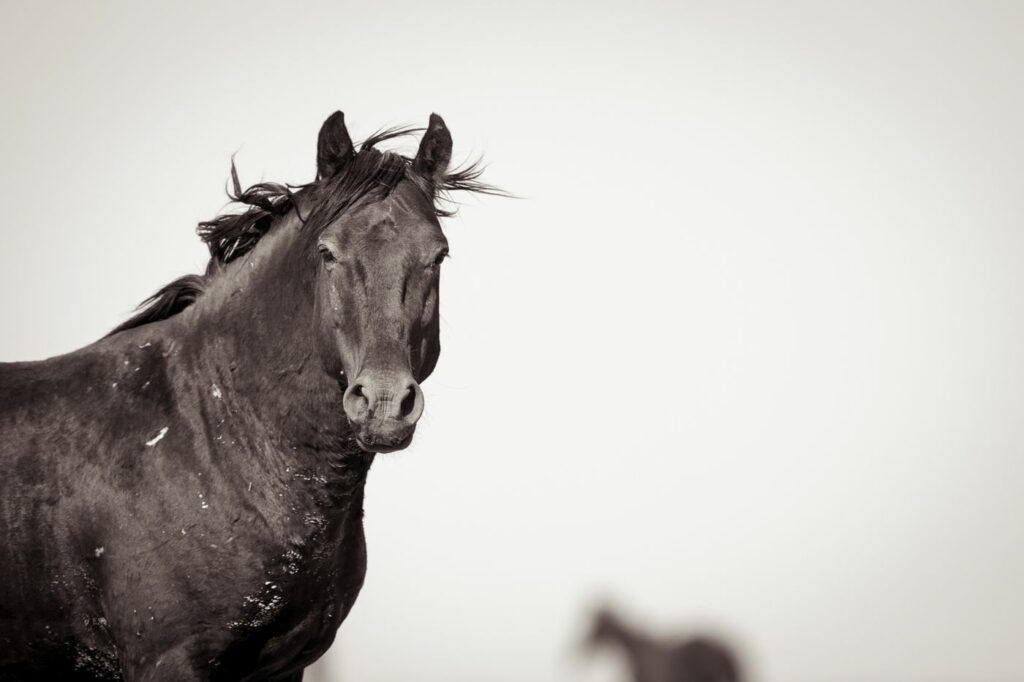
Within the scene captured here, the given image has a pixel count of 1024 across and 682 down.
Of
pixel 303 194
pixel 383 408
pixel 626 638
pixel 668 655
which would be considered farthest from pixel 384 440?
pixel 626 638

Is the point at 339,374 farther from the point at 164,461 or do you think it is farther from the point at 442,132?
the point at 442,132

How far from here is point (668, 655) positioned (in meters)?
8.48

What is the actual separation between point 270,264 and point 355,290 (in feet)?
1.78

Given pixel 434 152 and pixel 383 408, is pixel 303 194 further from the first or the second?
pixel 383 408

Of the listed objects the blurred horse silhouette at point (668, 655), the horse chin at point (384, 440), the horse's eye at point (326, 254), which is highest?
the horse's eye at point (326, 254)

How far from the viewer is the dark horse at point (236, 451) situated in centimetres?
327

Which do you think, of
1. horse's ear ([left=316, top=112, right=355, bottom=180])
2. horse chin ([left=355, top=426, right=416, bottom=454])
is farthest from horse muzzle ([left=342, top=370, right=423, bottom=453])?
horse's ear ([left=316, top=112, right=355, bottom=180])

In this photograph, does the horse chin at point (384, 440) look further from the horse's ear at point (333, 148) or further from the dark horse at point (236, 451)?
the horse's ear at point (333, 148)

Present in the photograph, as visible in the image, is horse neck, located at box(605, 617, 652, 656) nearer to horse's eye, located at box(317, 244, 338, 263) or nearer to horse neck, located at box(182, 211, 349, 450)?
horse neck, located at box(182, 211, 349, 450)

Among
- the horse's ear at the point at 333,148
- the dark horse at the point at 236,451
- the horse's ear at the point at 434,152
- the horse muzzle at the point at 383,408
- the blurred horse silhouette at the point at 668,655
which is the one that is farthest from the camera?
the blurred horse silhouette at the point at 668,655

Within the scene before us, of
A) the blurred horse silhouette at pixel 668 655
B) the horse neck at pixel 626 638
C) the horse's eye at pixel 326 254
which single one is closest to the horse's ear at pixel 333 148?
the horse's eye at pixel 326 254

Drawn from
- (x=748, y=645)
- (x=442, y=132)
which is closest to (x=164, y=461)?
(x=442, y=132)

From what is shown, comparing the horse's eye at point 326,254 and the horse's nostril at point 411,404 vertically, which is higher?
the horse's eye at point 326,254

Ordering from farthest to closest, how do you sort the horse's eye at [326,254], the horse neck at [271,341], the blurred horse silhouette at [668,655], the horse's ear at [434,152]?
the blurred horse silhouette at [668,655], the horse's ear at [434,152], the horse neck at [271,341], the horse's eye at [326,254]
